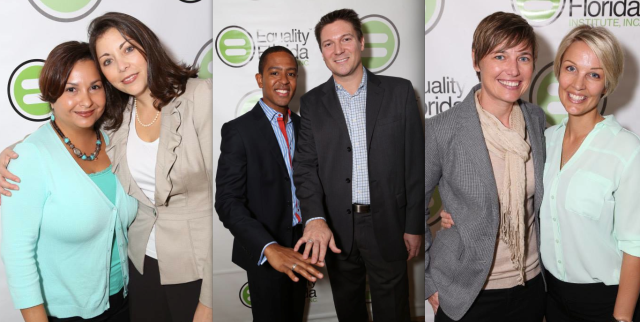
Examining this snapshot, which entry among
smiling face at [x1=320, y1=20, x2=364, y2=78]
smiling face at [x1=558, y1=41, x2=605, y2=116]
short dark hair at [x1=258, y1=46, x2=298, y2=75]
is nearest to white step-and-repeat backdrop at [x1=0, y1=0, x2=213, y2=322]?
short dark hair at [x1=258, y1=46, x2=298, y2=75]

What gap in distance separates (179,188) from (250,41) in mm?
608

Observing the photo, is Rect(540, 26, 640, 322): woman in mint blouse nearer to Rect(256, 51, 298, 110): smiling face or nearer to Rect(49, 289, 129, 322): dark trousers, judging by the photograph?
Rect(256, 51, 298, 110): smiling face

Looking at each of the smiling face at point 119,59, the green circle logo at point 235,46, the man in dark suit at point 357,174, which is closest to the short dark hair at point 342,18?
the man in dark suit at point 357,174

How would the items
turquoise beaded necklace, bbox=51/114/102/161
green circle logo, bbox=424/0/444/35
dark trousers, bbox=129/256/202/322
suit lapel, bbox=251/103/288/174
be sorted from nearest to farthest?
suit lapel, bbox=251/103/288/174, turquoise beaded necklace, bbox=51/114/102/161, dark trousers, bbox=129/256/202/322, green circle logo, bbox=424/0/444/35

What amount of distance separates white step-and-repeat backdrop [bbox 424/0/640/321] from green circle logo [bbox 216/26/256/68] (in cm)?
75

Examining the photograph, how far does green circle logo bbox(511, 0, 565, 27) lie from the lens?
192 centimetres

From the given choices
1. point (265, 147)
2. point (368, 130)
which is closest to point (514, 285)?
point (368, 130)

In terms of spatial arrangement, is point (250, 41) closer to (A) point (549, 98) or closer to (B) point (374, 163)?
(B) point (374, 163)

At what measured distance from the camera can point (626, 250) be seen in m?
1.50

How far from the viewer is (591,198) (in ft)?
4.91

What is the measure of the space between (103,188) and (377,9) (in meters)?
1.22

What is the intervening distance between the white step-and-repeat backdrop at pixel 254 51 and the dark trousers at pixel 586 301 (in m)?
0.85

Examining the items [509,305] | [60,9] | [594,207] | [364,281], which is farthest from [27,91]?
[594,207]

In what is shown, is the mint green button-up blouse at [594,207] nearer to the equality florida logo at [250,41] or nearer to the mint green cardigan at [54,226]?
the equality florida logo at [250,41]
